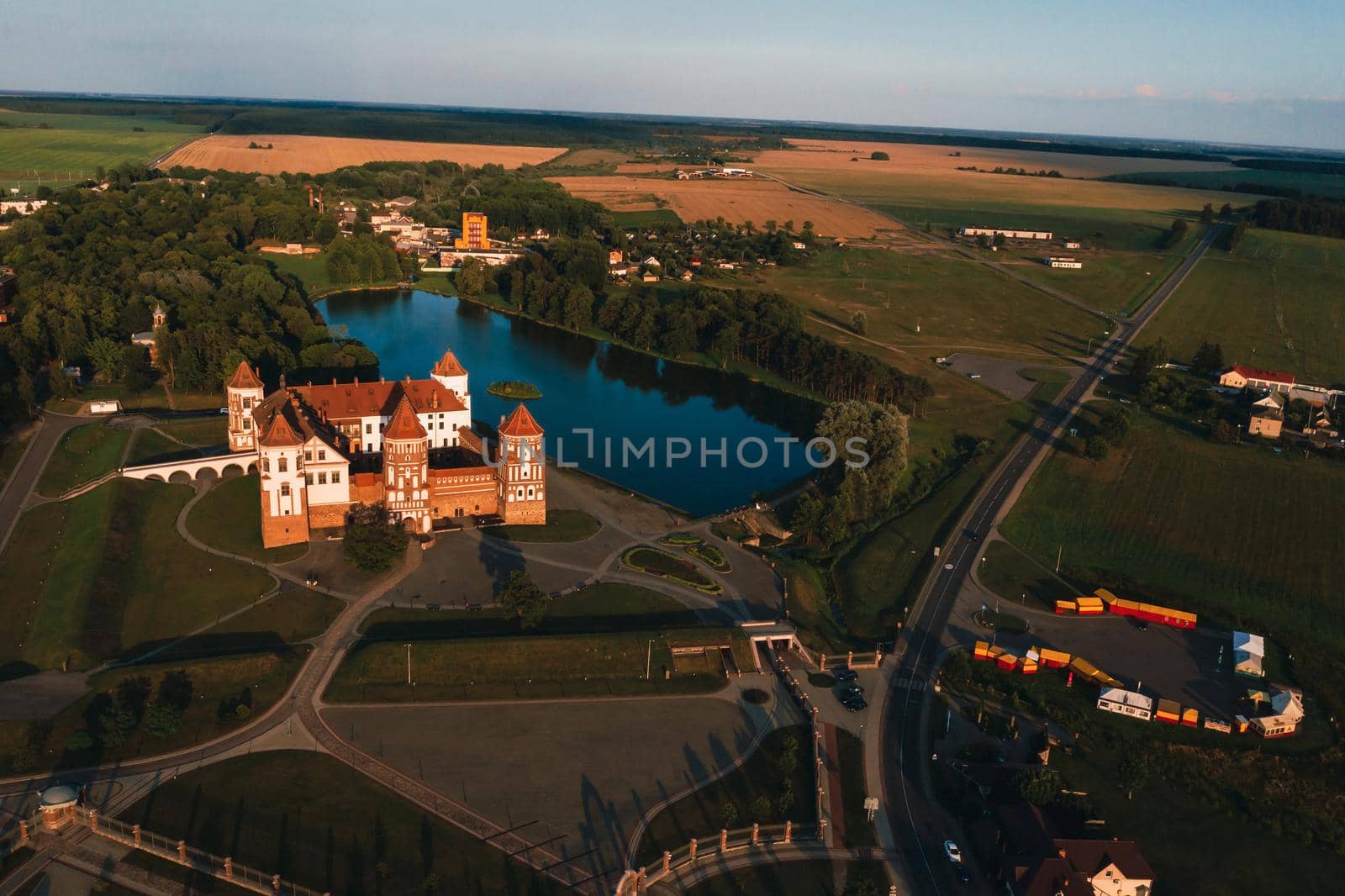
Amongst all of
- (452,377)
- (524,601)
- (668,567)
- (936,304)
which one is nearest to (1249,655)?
(668,567)

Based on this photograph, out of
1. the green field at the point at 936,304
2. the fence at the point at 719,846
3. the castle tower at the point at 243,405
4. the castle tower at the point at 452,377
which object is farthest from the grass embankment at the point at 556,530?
the green field at the point at 936,304

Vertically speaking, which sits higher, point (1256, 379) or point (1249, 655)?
point (1256, 379)

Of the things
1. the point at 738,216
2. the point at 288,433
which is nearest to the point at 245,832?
the point at 288,433

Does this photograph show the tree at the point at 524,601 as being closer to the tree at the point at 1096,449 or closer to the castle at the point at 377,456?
the castle at the point at 377,456

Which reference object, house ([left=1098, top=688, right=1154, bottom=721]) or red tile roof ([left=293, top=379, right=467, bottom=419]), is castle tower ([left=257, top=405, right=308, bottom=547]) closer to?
red tile roof ([left=293, top=379, right=467, bottom=419])

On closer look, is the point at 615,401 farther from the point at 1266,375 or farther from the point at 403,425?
the point at 1266,375

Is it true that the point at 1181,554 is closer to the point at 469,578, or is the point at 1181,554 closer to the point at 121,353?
the point at 469,578
